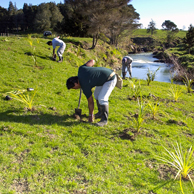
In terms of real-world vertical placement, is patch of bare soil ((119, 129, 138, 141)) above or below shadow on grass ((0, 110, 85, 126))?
below

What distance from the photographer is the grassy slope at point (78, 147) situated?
3041mm

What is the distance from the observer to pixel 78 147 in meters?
3.96

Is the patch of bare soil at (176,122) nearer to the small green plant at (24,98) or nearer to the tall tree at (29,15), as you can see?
the small green plant at (24,98)

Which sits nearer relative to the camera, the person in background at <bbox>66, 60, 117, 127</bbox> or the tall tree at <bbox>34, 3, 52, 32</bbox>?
the person in background at <bbox>66, 60, 117, 127</bbox>

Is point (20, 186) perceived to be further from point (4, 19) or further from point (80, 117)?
point (4, 19)

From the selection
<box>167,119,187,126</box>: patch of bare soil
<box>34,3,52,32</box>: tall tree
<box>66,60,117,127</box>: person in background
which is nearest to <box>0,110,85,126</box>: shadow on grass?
<box>66,60,117,127</box>: person in background

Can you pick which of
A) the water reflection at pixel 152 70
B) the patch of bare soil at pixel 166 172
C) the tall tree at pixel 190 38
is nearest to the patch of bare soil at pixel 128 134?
the patch of bare soil at pixel 166 172

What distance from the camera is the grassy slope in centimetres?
304

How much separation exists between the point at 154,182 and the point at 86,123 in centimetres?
230

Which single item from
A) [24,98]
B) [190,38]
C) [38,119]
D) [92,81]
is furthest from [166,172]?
[190,38]

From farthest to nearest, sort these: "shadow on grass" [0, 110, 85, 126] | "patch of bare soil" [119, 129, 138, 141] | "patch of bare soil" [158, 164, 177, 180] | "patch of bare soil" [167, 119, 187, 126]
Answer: "patch of bare soil" [167, 119, 187, 126] → "shadow on grass" [0, 110, 85, 126] → "patch of bare soil" [119, 129, 138, 141] → "patch of bare soil" [158, 164, 177, 180]

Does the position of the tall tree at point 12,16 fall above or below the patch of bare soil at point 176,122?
above

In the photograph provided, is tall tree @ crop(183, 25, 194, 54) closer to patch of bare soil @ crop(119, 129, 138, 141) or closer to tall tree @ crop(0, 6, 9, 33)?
patch of bare soil @ crop(119, 129, 138, 141)

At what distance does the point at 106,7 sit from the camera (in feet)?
74.5
